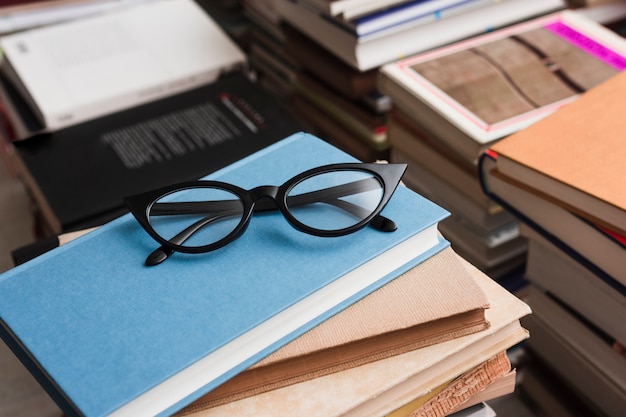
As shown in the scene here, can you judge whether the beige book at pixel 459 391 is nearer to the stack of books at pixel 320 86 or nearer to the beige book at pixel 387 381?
the beige book at pixel 387 381

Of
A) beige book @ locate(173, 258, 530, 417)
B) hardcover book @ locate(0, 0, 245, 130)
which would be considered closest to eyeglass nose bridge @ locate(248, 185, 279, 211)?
beige book @ locate(173, 258, 530, 417)

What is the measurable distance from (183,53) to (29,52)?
202mm

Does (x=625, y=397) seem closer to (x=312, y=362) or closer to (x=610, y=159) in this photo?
(x=610, y=159)

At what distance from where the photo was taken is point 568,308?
0.64m

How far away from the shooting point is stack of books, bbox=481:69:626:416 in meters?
0.53

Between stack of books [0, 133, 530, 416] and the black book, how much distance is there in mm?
232

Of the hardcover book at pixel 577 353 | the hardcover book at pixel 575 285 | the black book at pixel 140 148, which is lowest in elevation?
the hardcover book at pixel 577 353

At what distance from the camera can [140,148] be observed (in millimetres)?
753

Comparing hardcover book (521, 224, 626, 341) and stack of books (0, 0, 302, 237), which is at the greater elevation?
stack of books (0, 0, 302, 237)

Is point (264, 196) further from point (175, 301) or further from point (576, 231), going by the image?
point (576, 231)

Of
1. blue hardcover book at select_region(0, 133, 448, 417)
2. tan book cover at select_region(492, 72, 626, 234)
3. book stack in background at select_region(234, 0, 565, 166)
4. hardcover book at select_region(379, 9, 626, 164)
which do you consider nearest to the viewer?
blue hardcover book at select_region(0, 133, 448, 417)

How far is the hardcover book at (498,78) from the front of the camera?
66cm

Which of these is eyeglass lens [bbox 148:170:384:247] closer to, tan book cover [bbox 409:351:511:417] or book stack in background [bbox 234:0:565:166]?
tan book cover [bbox 409:351:511:417]

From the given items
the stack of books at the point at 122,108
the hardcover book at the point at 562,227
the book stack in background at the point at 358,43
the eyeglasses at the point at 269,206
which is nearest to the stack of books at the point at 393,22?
the book stack in background at the point at 358,43
